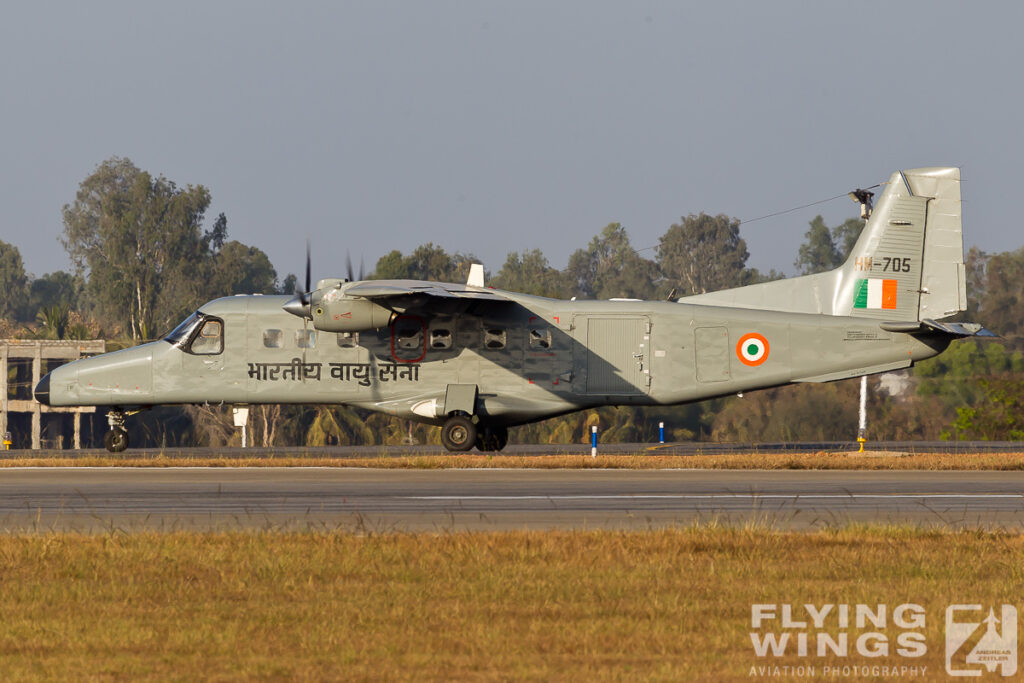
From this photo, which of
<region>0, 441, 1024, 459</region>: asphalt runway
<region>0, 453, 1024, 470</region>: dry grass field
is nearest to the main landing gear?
<region>0, 453, 1024, 470</region>: dry grass field

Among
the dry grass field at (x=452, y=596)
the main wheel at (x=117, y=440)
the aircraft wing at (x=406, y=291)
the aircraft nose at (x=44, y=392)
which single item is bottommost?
the dry grass field at (x=452, y=596)

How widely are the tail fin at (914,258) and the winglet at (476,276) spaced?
7566 millimetres

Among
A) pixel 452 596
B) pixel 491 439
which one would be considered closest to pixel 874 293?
pixel 491 439

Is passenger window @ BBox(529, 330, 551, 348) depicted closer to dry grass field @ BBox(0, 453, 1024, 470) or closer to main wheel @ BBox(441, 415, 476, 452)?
main wheel @ BBox(441, 415, 476, 452)

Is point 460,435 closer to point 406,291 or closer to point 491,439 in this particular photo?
point 491,439

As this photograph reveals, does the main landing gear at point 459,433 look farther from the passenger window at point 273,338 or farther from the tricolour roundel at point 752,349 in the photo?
the tricolour roundel at point 752,349

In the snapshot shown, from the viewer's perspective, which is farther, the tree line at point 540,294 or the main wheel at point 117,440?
the tree line at point 540,294

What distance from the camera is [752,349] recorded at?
27.1 metres

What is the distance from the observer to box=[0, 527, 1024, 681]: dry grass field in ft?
27.2

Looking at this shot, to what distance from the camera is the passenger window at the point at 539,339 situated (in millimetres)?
27250

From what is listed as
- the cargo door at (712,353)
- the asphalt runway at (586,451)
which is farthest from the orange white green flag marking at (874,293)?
the asphalt runway at (586,451)

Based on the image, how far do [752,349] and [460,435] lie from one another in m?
6.73

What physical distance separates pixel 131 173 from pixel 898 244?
82.4 m

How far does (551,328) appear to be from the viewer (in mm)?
27312
